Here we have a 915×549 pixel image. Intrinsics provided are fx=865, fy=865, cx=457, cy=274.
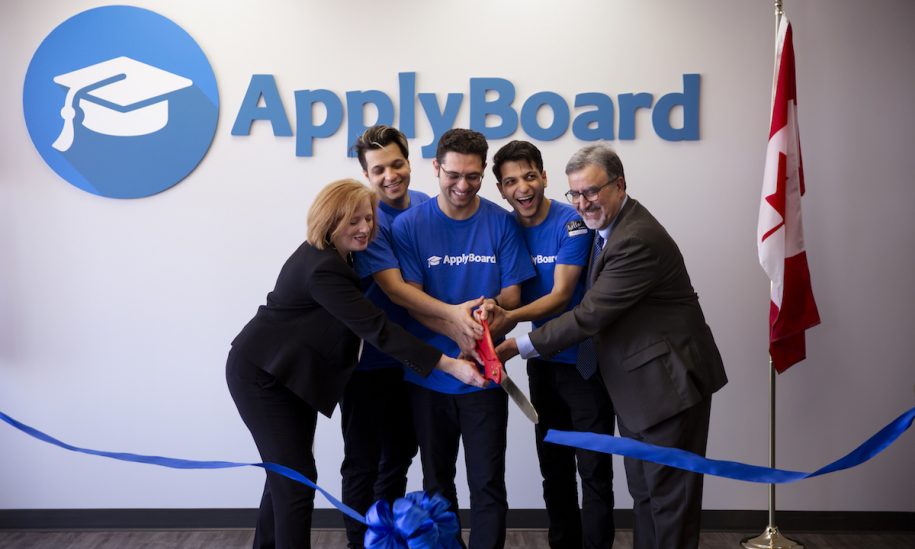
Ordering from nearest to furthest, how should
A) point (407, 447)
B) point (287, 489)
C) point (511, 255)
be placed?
point (287, 489), point (511, 255), point (407, 447)

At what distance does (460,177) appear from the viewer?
117 inches

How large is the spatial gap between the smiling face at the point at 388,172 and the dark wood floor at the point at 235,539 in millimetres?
1703

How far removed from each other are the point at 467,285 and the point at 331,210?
0.58 m

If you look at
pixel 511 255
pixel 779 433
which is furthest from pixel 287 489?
pixel 779 433

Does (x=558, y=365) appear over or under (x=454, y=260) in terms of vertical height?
under

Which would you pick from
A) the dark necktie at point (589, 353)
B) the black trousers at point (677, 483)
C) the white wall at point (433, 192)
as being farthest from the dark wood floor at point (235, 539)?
the dark necktie at point (589, 353)

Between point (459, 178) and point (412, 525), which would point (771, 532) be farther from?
point (412, 525)

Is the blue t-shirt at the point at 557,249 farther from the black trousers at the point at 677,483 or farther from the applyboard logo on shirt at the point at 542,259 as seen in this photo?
the black trousers at the point at 677,483

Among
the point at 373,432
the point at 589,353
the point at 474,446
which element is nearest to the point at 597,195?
the point at 589,353

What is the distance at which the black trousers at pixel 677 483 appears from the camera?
2.85 m

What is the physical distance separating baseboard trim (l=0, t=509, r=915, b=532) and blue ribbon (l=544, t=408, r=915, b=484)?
5.06 ft

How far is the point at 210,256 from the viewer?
4062mm

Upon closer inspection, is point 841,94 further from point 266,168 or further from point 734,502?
point 266,168

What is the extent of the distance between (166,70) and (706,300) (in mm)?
2701
